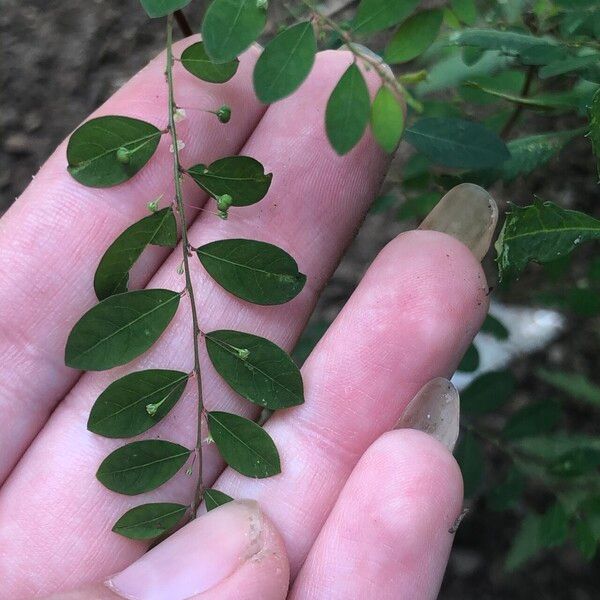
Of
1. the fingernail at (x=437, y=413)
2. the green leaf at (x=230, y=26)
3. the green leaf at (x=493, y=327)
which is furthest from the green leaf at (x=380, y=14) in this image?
the green leaf at (x=493, y=327)

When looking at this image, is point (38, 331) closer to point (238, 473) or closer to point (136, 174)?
point (136, 174)

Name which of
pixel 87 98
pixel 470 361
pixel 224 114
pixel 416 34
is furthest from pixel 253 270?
pixel 87 98

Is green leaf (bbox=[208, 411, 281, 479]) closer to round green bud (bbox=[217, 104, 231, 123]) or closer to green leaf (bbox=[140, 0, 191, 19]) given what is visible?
round green bud (bbox=[217, 104, 231, 123])

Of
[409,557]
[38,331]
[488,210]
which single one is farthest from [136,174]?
[409,557]

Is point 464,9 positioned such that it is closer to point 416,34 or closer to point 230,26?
point 416,34

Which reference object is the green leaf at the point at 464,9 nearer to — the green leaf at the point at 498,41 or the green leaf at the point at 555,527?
the green leaf at the point at 498,41

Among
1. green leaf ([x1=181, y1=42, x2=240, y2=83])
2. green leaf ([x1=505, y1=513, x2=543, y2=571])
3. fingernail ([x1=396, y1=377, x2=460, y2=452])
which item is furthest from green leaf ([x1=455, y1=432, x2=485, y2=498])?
green leaf ([x1=181, y1=42, x2=240, y2=83])
